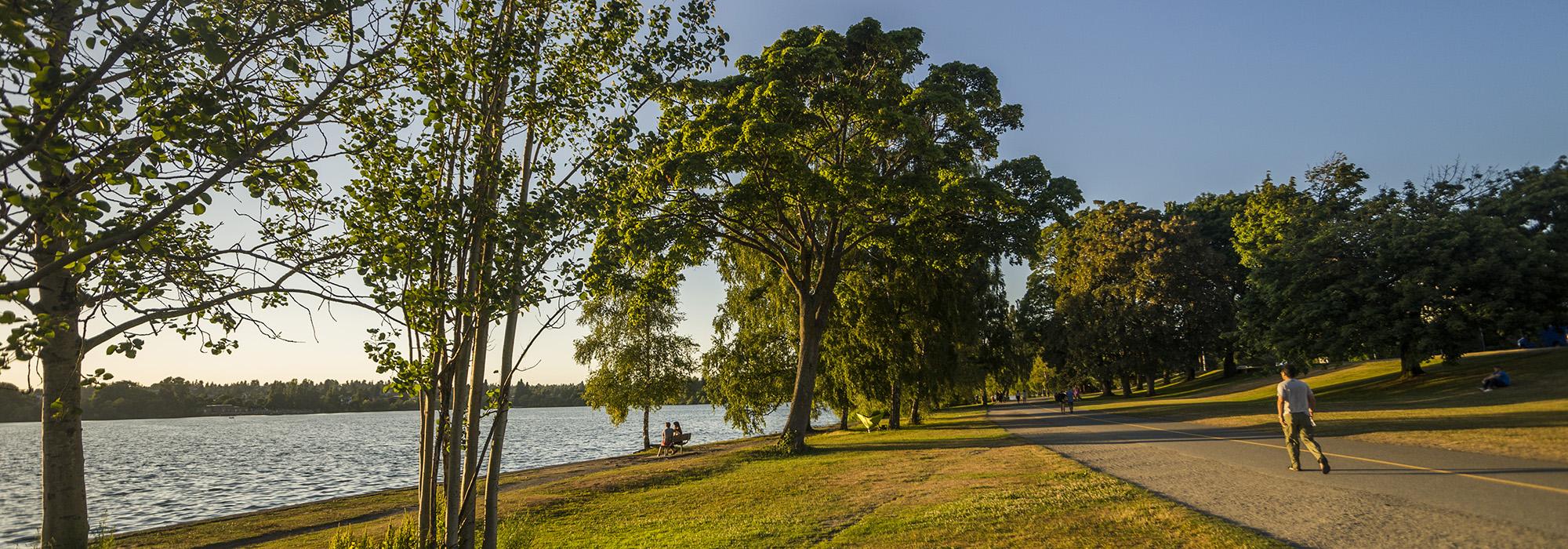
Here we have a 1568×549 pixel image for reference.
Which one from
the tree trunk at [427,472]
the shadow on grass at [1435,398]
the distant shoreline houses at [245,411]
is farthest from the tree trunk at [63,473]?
the distant shoreline houses at [245,411]

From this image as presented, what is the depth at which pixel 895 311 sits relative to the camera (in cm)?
2673

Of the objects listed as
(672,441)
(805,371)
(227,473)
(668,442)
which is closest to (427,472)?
(805,371)

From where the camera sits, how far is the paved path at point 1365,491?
6.74 meters

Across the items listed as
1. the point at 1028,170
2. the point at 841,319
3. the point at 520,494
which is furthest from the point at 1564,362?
the point at 520,494

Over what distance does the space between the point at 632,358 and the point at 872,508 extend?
86.4ft

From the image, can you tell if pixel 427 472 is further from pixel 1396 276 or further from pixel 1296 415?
pixel 1396 276

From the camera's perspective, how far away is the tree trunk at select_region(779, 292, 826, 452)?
22.0 meters

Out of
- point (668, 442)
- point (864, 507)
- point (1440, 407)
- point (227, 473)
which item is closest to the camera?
point (864, 507)

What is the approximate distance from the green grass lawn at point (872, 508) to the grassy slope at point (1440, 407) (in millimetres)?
7633

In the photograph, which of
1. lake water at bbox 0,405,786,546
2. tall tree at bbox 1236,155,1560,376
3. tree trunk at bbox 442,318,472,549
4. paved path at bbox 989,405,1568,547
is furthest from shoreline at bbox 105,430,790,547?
tall tree at bbox 1236,155,1560,376

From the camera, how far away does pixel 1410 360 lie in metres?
31.5

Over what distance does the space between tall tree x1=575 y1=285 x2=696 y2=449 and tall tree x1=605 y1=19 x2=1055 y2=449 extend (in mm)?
14123

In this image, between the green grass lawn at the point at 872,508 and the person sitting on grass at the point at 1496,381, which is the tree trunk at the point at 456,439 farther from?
the person sitting on grass at the point at 1496,381

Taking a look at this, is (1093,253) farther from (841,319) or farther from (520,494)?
(520,494)
